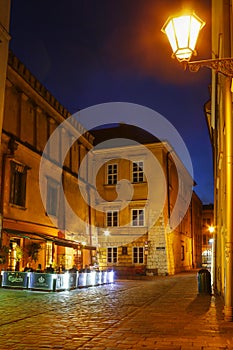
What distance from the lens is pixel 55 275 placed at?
17.6 m

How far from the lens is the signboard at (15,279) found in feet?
58.3

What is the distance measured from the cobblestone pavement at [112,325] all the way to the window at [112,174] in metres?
23.9

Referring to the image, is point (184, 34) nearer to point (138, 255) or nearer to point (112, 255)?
point (138, 255)

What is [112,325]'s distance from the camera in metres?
9.16

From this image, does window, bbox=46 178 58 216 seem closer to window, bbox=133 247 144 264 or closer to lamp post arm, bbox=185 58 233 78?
window, bbox=133 247 144 264

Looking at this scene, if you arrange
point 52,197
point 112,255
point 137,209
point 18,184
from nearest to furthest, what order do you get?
point 18,184
point 52,197
point 137,209
point 112,255

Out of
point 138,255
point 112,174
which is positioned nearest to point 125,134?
point 112,174

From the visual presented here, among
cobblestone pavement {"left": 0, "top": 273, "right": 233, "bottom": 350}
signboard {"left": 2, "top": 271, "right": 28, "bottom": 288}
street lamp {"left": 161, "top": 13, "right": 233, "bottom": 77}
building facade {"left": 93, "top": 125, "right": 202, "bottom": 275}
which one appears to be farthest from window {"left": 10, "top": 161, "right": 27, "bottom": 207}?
street lamp {"left": 161, "top": 13, "right": 233, "bottom": 77}

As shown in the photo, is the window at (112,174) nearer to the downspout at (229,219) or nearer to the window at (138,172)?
the window at (138,172)

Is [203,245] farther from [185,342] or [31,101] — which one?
[185,342]

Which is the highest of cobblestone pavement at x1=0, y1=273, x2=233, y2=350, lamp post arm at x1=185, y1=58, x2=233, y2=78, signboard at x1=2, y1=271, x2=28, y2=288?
lamp post arm at x1=185, y1=58, x2=233, y2=78

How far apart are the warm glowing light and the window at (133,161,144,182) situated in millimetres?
29644

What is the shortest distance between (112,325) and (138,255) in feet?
85.4

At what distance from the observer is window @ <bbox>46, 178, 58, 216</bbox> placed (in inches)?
1012
